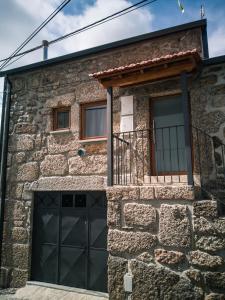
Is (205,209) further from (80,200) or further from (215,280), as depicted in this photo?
(80,200)

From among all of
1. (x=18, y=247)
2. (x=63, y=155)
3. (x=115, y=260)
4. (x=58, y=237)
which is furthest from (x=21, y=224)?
(x=115, y=260)

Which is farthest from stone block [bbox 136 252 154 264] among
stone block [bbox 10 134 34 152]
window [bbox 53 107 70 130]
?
stone block [bbox 10 134 34 152]

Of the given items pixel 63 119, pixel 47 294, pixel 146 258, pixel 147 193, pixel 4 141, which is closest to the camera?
pixel 146 258

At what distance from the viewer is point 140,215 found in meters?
3.53

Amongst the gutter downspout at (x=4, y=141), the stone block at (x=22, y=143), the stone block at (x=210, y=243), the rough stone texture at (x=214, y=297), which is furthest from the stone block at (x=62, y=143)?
the rough stone texture at (x=214, y=297)

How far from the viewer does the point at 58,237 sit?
5.00m

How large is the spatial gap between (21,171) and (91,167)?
5.49 ft

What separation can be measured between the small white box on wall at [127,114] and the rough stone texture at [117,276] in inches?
86.0

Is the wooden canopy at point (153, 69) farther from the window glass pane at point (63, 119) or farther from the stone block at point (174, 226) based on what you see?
the stone block at point (174, 226)

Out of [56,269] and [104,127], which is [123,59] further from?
[56,269]

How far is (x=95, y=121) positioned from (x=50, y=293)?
3.23 metres

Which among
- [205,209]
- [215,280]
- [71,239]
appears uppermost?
[205,209]

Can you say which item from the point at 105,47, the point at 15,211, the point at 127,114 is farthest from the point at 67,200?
the point at 105,47

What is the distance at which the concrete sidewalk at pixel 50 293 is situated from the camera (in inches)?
172
